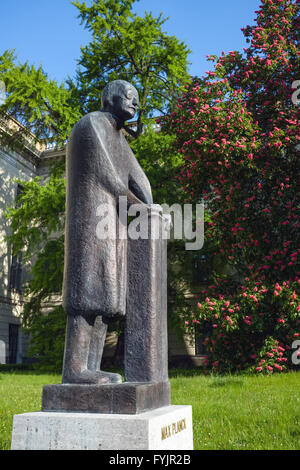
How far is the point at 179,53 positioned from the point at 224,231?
9.29m

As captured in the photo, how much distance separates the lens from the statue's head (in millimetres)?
3732

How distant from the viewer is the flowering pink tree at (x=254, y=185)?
1145cm

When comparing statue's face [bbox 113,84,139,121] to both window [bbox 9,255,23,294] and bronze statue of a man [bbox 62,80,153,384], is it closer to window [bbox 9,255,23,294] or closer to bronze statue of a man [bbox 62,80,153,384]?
bronze statue of a man [bbox 62,80,153,384]

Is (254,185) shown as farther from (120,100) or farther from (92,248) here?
(92,248)

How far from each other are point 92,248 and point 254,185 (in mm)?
9986

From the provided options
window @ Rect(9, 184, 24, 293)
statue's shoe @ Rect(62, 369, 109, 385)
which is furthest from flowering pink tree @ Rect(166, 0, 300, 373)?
window @ Rect(9, 184, 24, 293)

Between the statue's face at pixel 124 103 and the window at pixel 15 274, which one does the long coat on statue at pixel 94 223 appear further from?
the window at pixel 15 274

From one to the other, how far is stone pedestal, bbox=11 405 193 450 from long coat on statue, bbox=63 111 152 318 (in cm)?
74

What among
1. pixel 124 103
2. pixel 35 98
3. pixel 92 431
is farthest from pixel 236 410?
pixel 35 98

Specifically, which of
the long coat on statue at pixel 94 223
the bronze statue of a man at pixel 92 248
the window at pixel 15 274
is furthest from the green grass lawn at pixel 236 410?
the window at pixel 15 274

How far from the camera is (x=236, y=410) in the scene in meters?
6.16

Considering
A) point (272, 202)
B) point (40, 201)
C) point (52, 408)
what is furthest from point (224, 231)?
point (52, 408)

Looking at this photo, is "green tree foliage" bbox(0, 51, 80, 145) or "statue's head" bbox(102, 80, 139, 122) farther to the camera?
"green tree foliage" bbox(0, 51, 80, 145)

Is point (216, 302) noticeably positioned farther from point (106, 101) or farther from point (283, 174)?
point (106, 101)
